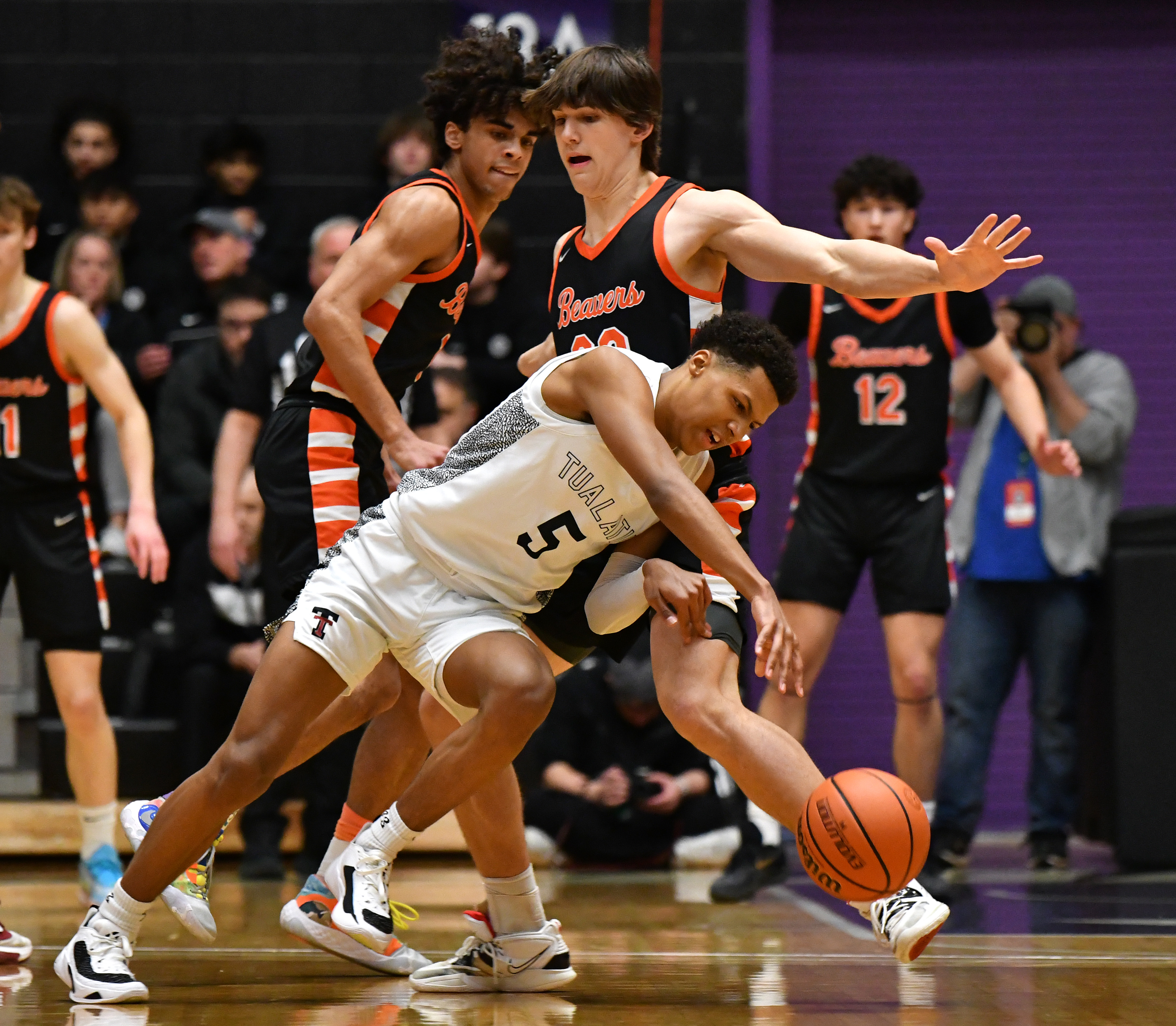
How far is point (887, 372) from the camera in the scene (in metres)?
5.48

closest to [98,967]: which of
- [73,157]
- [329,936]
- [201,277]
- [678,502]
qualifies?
[329,936]

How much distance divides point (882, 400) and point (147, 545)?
241 cm

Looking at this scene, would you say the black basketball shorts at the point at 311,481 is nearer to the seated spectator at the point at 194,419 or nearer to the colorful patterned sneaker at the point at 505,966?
the colorful patterned sneaker at the point at 505,966

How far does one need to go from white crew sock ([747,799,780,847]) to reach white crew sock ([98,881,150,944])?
2.54m

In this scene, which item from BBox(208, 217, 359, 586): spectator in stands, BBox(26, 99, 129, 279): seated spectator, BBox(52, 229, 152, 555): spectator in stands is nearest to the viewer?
BBox(208, 217, 359, 586): spectator in stands

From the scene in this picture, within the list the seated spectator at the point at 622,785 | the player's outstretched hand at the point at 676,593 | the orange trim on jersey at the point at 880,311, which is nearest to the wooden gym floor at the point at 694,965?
the seated spectator at the point at 622,785

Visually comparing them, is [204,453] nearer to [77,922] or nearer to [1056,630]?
[77,922]

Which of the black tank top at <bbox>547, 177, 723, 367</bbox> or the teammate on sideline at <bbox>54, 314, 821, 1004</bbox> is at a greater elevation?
the black tank top at <bbox>547, 177, 723, 367</bbox>

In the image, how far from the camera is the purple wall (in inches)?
324

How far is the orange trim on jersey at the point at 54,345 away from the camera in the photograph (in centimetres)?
511

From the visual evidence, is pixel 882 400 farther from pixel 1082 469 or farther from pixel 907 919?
pixel 907 919

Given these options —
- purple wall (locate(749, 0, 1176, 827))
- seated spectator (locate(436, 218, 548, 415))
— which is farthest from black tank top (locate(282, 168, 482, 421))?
purple wall (locate(749, 0, 1176, 827))

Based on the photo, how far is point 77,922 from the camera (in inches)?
192

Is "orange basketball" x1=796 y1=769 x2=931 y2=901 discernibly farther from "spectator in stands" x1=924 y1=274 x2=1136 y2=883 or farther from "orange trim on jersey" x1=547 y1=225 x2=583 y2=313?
"spectator in stands" x1=924 y1=274 x2=1136 y2=883
